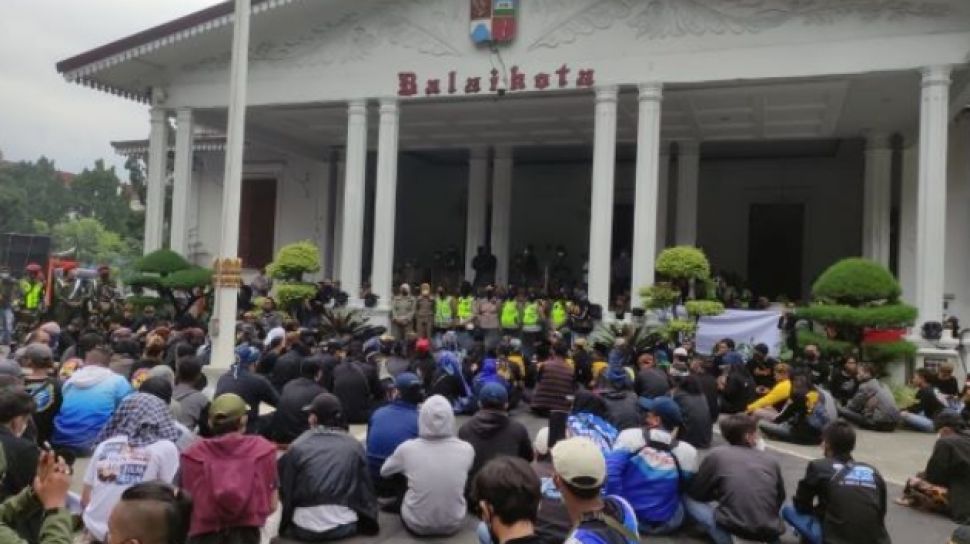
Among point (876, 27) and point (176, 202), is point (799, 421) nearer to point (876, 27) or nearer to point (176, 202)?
point (876, 27)

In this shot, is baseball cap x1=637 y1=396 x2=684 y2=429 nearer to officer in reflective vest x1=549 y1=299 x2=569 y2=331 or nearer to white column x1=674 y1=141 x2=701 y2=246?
officer in reflective vest x1=549 y1=299 x2=569 y2=331

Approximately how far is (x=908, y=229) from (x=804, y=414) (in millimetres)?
11521

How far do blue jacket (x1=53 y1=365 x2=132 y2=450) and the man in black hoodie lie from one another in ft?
11.4

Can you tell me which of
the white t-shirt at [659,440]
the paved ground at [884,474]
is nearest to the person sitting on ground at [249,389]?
Result: the paved ground at [884,474]

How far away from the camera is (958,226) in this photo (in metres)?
18.2

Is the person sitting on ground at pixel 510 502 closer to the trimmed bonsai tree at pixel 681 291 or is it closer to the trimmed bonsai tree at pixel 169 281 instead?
the trimmed bonsai tree at pixel 681 291

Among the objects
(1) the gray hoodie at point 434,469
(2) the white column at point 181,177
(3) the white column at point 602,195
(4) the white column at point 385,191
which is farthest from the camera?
(2) the white column at point 181,177

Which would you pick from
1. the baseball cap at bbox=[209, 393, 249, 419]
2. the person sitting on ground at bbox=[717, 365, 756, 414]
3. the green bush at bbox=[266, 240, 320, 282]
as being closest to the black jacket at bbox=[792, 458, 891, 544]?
the baseball cap at bbox=[209, 393, 249, 419]

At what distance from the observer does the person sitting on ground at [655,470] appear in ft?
18.9

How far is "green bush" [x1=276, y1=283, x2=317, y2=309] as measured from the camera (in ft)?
55.4

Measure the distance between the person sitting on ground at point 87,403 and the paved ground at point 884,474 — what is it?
273 mm

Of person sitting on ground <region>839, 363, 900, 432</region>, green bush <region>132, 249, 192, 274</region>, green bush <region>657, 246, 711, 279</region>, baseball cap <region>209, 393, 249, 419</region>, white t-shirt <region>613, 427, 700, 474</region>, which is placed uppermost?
green bush <region>657, 246, 711, 279</region>

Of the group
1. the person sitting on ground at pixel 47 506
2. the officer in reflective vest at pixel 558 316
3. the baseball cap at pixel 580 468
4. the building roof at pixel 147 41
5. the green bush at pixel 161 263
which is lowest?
the person sitting on ground at pixel 47 506

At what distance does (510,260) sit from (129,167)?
18.1 m
